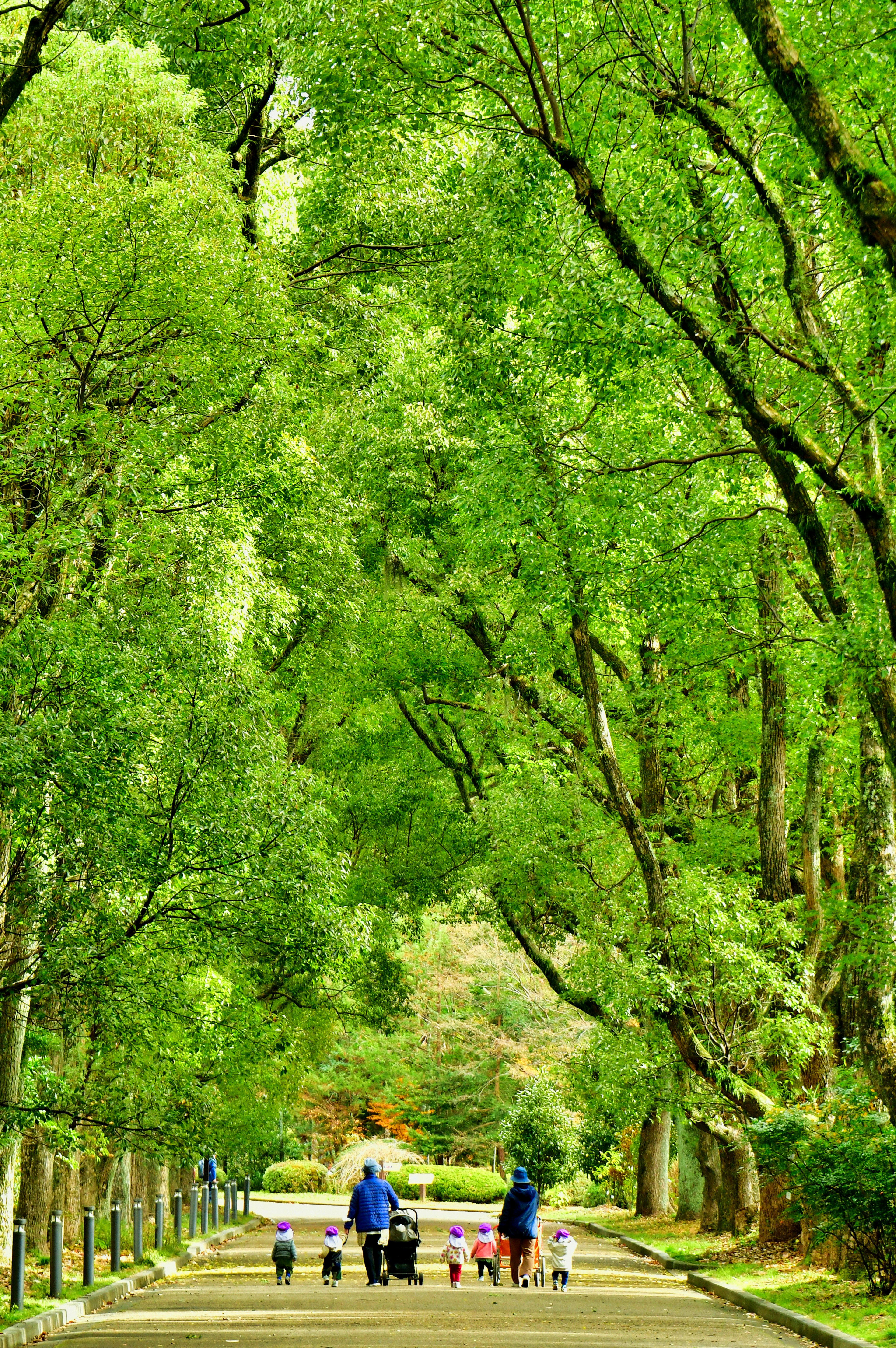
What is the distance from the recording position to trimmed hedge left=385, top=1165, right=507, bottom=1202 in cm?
4341

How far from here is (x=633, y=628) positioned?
21.5 metres

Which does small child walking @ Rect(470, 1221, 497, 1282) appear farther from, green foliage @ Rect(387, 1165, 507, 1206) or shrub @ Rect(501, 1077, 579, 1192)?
green foliage @ Rect(387, 1165, 507, 1206)

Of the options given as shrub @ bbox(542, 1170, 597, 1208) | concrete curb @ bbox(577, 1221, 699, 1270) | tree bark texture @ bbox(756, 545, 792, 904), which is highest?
tree bark texture @ bbox(756, 545, 792, 904)

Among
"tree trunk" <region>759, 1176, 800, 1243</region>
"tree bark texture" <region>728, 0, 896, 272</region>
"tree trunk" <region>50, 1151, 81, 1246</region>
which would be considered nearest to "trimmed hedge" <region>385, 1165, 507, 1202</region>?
"tree trunk" <region>50, 1151, 81, 1246</region>

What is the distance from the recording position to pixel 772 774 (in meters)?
19.1

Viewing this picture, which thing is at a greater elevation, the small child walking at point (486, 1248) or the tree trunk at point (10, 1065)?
the tree trunk at point (10, 1065)

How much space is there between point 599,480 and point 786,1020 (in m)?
7.14

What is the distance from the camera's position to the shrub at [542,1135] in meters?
40.7

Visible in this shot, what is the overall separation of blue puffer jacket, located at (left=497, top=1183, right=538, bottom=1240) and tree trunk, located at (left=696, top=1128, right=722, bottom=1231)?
8.07m

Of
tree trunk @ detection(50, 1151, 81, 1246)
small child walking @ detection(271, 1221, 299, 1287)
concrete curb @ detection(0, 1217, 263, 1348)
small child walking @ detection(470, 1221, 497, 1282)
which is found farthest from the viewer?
tree trunk @ detection(50, 1151, 81, 1246)

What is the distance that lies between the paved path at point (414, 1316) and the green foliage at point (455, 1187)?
950 inches

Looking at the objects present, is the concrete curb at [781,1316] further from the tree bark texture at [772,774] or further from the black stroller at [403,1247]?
the tree bark texture at [772,774]

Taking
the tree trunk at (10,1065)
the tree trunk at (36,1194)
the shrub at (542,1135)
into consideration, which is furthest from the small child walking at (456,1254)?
the shrub at (542,1135)

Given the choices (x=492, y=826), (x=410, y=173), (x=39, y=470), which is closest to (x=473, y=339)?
(x=410, y=173)
